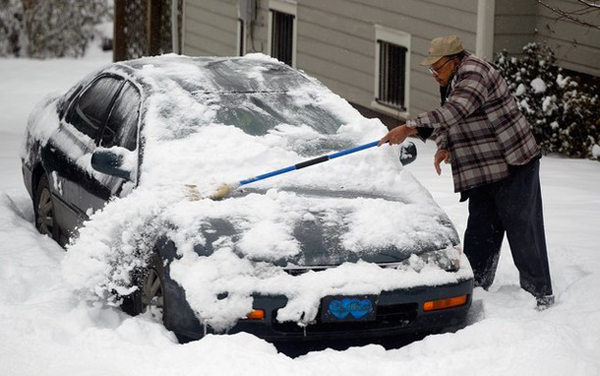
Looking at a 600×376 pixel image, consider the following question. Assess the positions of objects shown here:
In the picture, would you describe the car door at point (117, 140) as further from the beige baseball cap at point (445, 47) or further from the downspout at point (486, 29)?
the downspout at point (486, 29)

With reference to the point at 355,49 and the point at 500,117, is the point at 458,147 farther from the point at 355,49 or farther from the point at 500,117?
the point at 355,49

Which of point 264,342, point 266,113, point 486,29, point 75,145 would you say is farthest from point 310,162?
point 486,29

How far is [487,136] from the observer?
6406 millimetres

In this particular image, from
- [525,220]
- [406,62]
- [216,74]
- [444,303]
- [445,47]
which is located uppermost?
[445,47]

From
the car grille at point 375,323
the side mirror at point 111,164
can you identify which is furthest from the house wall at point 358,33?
the car grille at point 375,323

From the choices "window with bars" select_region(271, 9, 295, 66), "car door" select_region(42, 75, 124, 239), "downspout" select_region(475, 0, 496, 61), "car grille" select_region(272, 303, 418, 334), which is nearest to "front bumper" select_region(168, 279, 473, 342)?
"car grille" select_region(272, 303, 418, 334)

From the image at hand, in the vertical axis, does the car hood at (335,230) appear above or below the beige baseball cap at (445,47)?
below

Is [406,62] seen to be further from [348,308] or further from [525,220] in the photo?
[348,308]

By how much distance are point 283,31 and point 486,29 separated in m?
5.34

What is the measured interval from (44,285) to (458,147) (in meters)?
2.43

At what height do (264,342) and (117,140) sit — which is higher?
(117,140)

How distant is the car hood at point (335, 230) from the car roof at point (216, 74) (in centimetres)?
104

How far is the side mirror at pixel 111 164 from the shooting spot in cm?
625

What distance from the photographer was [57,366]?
5.21m
